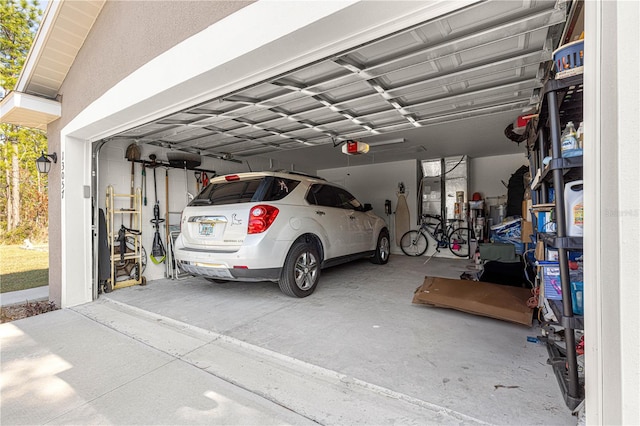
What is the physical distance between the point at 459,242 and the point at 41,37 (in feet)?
29.0

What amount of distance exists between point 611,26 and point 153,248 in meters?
5.90

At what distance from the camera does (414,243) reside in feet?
26.1

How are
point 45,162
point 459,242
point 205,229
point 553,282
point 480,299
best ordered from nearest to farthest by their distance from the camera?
point 553,282, point 480,299, point 205,229, point 45,162, point 459,242

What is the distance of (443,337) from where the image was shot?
251cm

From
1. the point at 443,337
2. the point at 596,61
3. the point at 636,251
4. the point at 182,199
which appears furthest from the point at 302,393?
the point at 182,199

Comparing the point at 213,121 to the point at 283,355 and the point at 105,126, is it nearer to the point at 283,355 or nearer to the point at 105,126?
the point at 105,126

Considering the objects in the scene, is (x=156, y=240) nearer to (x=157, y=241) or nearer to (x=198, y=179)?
(x=157, y=241)

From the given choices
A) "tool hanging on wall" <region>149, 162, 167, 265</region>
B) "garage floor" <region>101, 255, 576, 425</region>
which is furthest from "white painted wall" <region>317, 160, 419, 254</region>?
"tool hanging on wall" <region>149, 162, 167, 265</region>

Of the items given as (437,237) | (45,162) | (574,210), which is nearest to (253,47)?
(574,210)

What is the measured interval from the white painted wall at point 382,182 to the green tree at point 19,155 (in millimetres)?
10759

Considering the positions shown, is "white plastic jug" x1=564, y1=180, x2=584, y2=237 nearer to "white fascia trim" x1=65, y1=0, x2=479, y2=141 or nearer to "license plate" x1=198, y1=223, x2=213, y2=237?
"white fascia trim" x1=65, y1=0, x2=479, y2=141

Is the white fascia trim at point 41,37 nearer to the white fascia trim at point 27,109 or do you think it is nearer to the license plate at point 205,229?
the white fascia trim at point 27,109

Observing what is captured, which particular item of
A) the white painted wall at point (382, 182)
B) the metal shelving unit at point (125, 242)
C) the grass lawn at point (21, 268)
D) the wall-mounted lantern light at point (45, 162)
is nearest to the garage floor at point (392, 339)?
the metal shelving unit at point (125, 242)

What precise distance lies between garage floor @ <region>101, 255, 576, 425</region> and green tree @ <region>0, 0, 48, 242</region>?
9.66 metres
